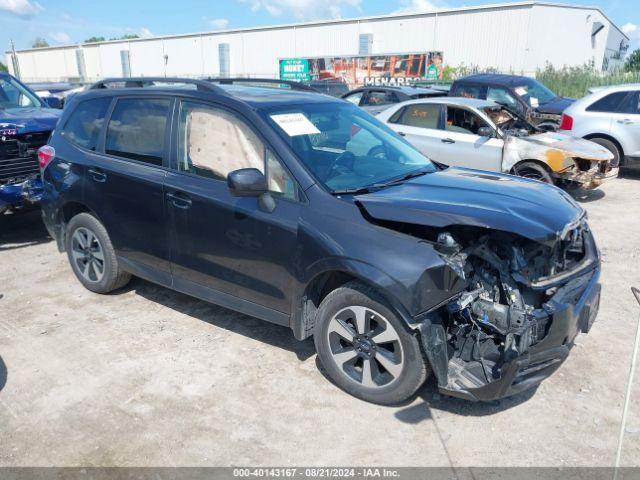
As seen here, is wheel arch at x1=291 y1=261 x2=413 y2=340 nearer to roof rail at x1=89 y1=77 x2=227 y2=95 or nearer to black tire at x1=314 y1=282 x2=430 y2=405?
black tire at x1=314 y1=282 x2=430 y2=405

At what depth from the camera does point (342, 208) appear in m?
3.32

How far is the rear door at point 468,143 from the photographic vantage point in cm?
833

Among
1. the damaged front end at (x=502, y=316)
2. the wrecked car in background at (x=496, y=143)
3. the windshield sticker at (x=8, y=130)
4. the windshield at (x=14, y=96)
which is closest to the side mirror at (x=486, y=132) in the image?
the wrecked car in background at (x=496, y=143)

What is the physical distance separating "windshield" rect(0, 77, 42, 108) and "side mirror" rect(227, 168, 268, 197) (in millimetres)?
5742

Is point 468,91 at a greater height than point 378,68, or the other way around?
point 378,68

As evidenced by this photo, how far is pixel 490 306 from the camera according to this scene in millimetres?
3104

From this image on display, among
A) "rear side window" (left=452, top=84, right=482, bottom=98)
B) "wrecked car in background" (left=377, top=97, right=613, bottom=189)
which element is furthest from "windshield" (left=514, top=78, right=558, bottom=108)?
"wrecked car in background" (left=377, top=97, right=613, bottom=189)

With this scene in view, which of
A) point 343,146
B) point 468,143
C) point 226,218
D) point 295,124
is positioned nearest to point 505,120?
point 468,143

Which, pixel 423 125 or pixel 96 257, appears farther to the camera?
pixel 423 125

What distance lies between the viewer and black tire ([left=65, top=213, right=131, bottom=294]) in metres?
4.74

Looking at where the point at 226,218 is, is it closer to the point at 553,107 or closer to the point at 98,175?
the point at 98,175

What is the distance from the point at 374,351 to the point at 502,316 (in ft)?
2.59

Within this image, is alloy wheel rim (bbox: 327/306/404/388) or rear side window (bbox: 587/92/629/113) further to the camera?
rear side window (bbox: 587/92/629/113)

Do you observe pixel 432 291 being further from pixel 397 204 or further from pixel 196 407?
pixel 196 407
